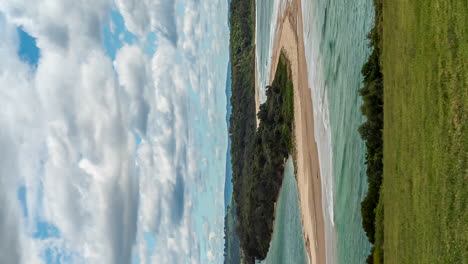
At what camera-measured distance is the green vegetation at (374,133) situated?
88.8 ft

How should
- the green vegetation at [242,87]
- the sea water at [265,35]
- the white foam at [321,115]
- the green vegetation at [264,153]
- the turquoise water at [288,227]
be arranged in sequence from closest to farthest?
1. the white foam at [321,115]
2. the turquoise water at [288,227]
3. the green vegetation at [264,153]
4. the sea water at [265,35]
5. the green vegetation at [242,87]

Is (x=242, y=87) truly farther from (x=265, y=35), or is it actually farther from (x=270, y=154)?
(x=270, y=154)

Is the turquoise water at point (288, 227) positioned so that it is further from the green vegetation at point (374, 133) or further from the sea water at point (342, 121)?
the green vegetation at point (374, 133)

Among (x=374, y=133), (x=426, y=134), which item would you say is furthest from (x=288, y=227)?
(x=426, y=134)

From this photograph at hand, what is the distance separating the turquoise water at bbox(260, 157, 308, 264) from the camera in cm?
5422

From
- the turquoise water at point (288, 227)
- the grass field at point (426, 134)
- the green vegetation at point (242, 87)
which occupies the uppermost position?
the green vegetation at point (242, 87)

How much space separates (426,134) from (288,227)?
43723mm

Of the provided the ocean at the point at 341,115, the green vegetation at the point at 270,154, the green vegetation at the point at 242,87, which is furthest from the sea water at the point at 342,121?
the green vegetation at the point at 242,87

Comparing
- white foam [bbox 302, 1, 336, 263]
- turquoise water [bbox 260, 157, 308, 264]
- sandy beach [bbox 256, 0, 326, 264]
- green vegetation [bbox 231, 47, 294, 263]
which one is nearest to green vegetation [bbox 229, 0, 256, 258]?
green vegetation [bbox 231, 47, 294, 263]

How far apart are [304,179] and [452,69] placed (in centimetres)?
3462

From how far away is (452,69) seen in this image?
16.9 meters

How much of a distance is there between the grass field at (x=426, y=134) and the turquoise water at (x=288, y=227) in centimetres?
2822

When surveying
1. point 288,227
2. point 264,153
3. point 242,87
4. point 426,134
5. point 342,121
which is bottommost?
point 288,227

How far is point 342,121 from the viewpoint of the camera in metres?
37.3
